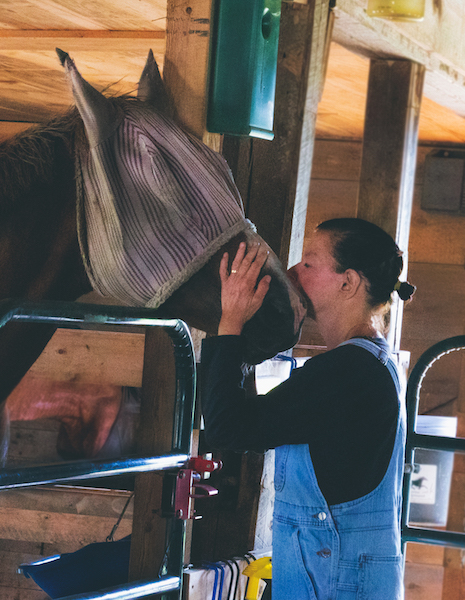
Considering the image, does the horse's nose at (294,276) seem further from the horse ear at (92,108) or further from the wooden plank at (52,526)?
the wooden plank at (52,526)

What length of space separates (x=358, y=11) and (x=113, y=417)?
7.28ft

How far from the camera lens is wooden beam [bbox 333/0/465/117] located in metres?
2.51

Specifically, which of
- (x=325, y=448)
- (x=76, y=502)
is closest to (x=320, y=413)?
(x=325, y=448)

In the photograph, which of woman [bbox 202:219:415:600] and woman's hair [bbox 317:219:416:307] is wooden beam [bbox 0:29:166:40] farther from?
woman [bbox 202:219:415:600]

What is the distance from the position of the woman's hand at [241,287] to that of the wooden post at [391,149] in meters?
1.45

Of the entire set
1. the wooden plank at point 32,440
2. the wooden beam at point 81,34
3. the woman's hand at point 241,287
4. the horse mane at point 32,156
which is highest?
the wooden beam at point 81,34

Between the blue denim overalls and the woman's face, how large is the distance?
14 cm

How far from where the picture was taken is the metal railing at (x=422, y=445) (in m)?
2.15

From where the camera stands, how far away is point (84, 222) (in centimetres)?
147

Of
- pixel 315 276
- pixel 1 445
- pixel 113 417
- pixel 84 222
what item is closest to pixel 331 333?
pixel 315 276

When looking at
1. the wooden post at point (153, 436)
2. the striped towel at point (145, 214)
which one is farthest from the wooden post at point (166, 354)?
the striped towel at point (145, 214)

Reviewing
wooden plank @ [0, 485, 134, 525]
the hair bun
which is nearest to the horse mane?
the hair bun

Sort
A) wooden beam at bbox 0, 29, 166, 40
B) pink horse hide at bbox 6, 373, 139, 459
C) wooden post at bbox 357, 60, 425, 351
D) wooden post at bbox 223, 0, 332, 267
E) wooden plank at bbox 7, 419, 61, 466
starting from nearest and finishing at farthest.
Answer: wooden post at bbox 223, 0, 332, 267 → wooden beam at bbox 0, 29, 166, 40 → wooden post at bbox 357, 60, 425, 351 → pink horse hide at bbox 6, 373, 139, 459 → wooden plank at bbox 7, 419, 61, 466

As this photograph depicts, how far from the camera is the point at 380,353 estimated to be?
5.18ft
